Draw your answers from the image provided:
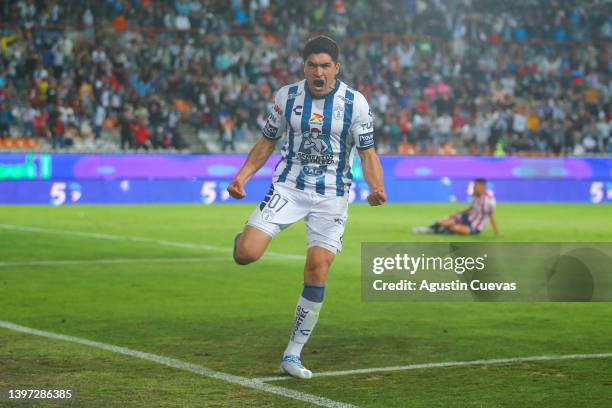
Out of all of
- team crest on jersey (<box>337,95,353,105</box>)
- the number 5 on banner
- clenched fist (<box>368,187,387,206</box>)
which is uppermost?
team crest on jersey (<box>337,95,353,105</box>)

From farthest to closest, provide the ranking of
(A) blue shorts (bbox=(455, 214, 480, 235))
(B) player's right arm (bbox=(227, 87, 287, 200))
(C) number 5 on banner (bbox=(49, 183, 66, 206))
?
(C) number 5 on banner (bbox=(49, 183, 66, 206)) → (A) blue shorts (bbox=(455, 214, 480, 235)) → (B) player's right arm (bbox=(227, 87, 287, 200))

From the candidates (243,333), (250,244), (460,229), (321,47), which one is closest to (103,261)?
(243,333)

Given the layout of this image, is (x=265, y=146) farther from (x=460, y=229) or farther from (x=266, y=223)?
(x=460, y=229)

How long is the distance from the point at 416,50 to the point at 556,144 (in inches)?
250

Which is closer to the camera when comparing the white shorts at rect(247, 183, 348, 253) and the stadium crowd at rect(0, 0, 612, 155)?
the white shorts at rect(247, 183, 348, 253)

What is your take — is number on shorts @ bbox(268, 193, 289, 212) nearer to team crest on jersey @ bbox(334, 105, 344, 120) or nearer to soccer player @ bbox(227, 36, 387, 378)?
soccer player @ bbox(227, 36, 387, 378)

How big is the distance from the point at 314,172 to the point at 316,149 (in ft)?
0.54

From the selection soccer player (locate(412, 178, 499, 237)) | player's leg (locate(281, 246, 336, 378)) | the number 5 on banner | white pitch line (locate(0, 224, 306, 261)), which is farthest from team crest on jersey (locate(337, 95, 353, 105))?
the number 5 on banner

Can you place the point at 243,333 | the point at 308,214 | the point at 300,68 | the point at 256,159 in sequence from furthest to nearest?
the point at 300,68 < the point at 243,333 < the point at 256,159 < the point at 308,214

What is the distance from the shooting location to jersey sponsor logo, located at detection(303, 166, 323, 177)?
27.0 ft

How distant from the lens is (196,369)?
806 centimetres

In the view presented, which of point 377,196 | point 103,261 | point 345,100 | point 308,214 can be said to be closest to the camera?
point 377,196

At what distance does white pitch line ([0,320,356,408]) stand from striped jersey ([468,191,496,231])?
12.4 meters

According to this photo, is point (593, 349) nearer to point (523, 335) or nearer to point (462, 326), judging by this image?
point (523, 335)
